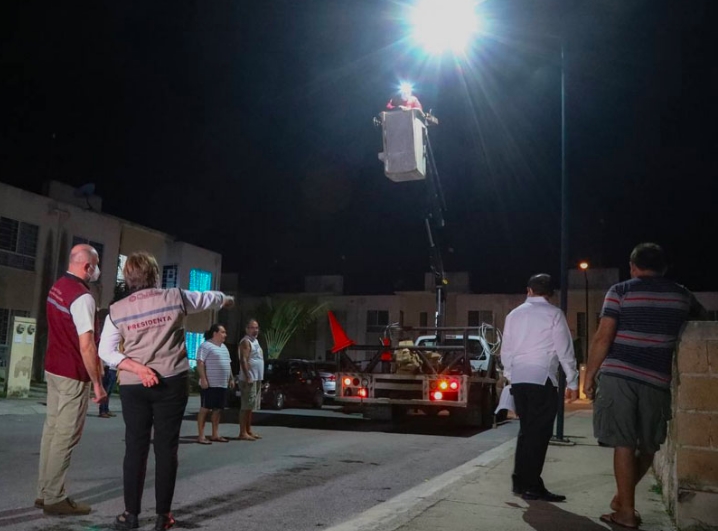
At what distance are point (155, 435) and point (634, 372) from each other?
10.3 feet

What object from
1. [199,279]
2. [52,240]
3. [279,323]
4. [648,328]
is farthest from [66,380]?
[279,323]

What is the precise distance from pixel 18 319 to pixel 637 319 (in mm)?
15382

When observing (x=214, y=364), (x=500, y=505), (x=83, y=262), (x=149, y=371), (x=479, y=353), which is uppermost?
(x=83, y=262)

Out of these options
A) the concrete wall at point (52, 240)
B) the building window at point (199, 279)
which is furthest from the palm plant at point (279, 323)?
the concrete wall at point (52, 240)

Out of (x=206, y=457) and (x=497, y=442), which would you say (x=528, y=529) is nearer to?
(x=206, y=457)

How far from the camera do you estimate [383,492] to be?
6.55 metres

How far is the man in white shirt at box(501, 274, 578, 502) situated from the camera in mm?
5484

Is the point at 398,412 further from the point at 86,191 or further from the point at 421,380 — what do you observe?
the point at 86,191

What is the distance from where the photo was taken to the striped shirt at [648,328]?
15.1ft

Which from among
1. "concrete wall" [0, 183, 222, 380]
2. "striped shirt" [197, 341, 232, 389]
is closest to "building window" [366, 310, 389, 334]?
"concrete wall" [0, 183, 222, 380]

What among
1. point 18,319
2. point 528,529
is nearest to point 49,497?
point 528,529

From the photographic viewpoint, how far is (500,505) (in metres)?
5.27

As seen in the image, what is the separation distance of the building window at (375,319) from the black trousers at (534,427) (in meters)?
43.9

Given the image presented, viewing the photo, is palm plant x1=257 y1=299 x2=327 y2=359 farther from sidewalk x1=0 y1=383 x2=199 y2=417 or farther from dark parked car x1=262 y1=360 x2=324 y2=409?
sidewalk x1=0 y1=383 x2=199 y2=417
